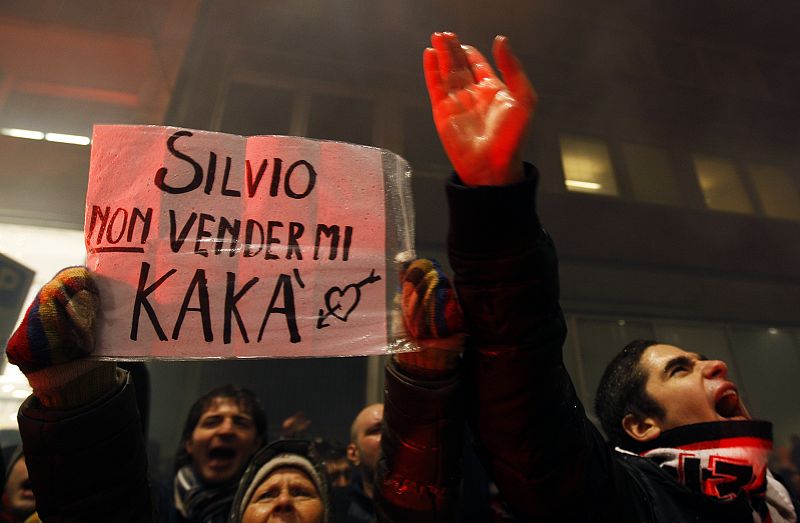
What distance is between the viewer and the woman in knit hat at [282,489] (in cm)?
125

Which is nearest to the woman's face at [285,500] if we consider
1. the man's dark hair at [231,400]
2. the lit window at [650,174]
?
the man's dark hair at [231,400]

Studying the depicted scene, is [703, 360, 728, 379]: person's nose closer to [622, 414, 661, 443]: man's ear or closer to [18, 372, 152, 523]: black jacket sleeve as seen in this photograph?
[622, 414, 661, 443]: man's ear

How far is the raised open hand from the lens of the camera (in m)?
0.63

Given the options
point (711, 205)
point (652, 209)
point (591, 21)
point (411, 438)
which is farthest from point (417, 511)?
point (711, 205)

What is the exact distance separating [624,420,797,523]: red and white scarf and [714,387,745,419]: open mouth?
9cm

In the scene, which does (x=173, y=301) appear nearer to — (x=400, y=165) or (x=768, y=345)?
(x=400, y=165)

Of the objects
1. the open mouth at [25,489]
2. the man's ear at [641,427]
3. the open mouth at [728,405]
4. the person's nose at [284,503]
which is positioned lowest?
the open mouth at [25,489]

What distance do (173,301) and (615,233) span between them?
6423 millimetres

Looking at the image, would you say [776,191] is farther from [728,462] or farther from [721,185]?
[728,462]

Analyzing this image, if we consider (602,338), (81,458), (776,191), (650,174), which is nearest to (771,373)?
(602,338)

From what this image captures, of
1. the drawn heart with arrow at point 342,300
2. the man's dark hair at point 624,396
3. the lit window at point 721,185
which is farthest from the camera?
the lit window at point 721,185

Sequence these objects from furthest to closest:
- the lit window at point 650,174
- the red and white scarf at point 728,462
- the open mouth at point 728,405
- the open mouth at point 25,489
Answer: the lit window at point 650,174 → the open mouth at point 25,489 → the open mouth at point 728,405 → the red and white scarf at point 728,462

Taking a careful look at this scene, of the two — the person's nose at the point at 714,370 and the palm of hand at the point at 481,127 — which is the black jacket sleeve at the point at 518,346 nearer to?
the palm of hand at the point at 481,127

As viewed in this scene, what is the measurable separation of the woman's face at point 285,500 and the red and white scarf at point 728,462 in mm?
997
